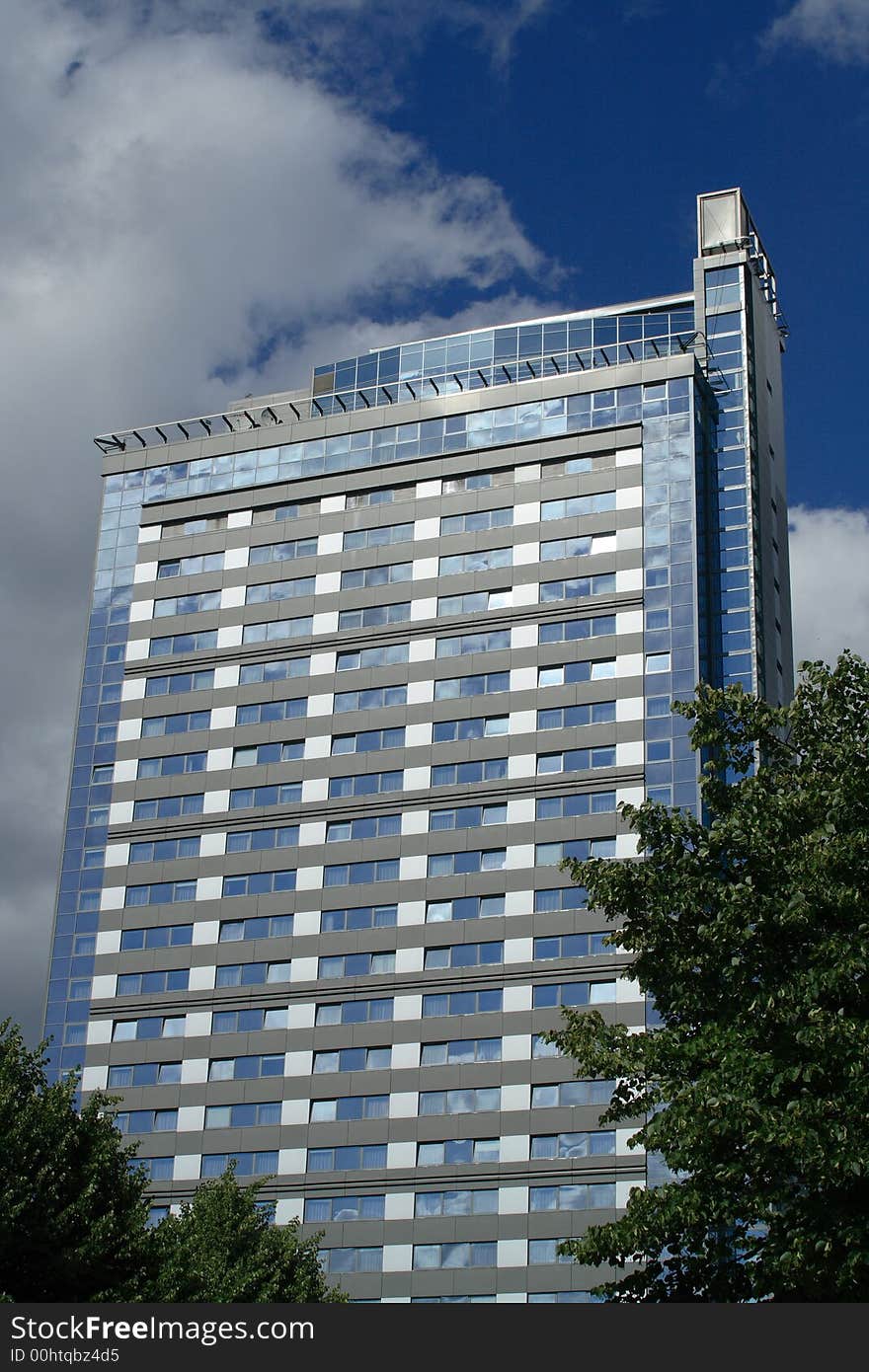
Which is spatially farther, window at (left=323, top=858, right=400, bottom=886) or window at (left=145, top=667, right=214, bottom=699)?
window at (left=145, top=667, right=214, bottom=699)

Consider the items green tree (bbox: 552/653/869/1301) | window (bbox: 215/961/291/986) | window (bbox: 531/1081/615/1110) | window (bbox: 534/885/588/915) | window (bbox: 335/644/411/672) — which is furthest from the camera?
window (bbox: 335/644/411/672)

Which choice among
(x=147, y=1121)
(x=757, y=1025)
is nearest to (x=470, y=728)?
(x=147, y=1121)

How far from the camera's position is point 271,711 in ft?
300

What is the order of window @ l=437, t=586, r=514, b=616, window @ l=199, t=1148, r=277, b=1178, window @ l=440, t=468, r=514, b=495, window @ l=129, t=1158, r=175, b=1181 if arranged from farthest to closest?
window @ l=440, t=468, r=514, b=495
window @ l=437, t=586, r=514, b=616
window @ l=129, t=1158, r=175, b=1181
window @ l=199, t=1148, r=277, b=1178

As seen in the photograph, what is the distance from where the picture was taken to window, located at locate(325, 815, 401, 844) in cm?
8625

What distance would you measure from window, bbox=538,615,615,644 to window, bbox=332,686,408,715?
26.2 ft

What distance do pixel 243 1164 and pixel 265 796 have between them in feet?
62.5

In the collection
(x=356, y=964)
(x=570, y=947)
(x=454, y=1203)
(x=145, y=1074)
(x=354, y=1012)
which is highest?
(x=570, y=947)

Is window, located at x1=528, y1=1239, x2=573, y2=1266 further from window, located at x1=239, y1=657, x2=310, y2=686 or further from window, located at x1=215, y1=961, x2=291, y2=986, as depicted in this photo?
window, located at x1=239, y1=657, x2=310, y2=686

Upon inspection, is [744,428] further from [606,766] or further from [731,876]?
[731,876]

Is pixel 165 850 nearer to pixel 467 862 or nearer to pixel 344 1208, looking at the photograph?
pixel 467 862

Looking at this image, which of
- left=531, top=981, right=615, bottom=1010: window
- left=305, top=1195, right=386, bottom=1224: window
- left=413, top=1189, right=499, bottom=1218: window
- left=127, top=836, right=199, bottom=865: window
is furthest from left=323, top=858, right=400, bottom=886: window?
left=413, top=1189, right=499, bottom=1218: window

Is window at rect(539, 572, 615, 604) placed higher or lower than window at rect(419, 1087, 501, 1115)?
higher

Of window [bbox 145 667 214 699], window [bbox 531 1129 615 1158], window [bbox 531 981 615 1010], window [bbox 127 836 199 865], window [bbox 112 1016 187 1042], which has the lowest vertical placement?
window [bbox 531 1129 615 1158]
